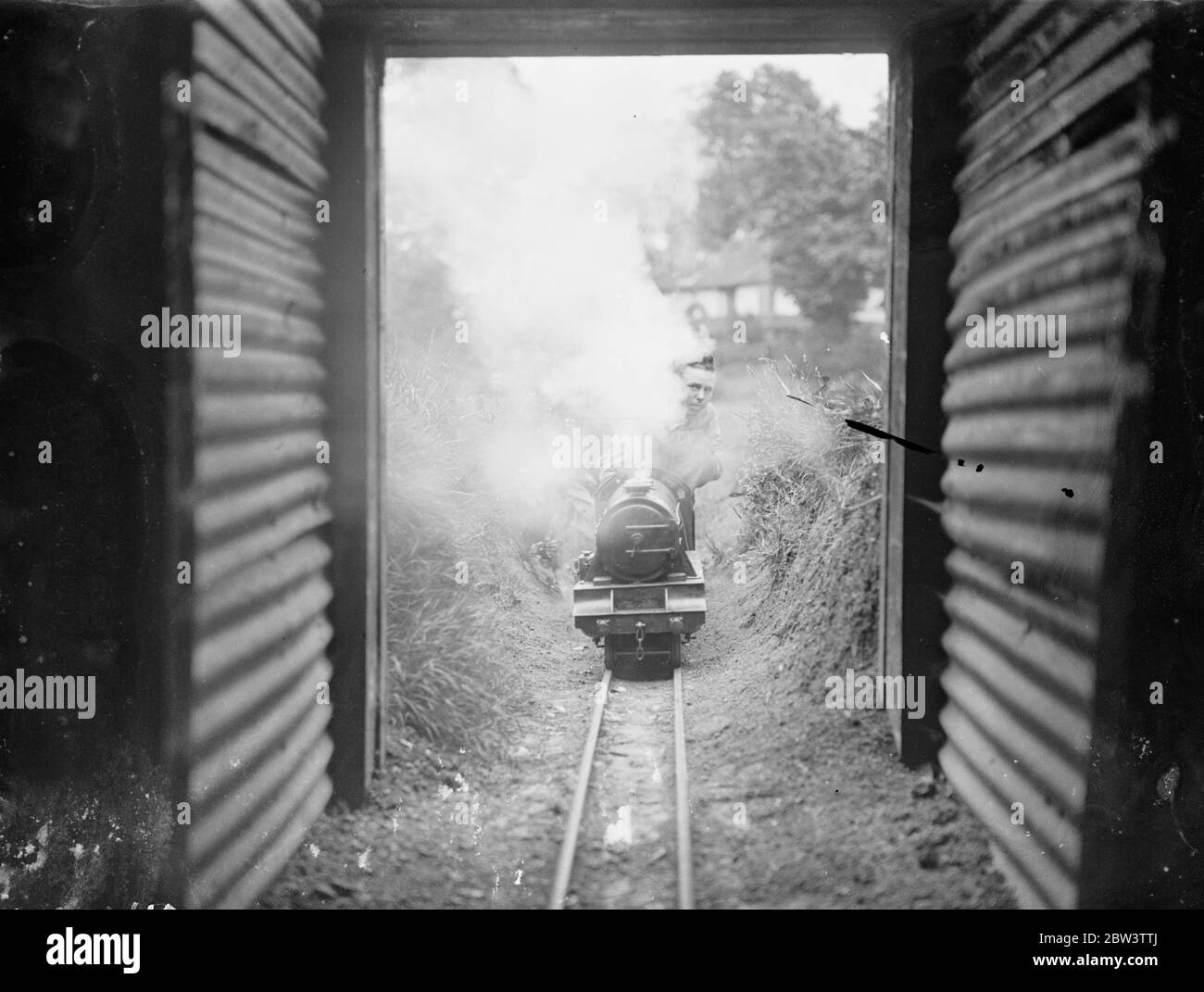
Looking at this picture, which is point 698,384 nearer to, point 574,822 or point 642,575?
point 642,575

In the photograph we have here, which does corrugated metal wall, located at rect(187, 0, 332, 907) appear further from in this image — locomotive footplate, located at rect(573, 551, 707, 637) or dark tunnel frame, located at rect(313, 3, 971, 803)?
locomotive footplate, located at rect(573, 551, 707, 637)

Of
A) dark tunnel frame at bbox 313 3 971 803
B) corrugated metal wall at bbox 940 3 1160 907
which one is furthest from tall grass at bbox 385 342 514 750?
corrugated metal wall at bbox 940 3 1160 907

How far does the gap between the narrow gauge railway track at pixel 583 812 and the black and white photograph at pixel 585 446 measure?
0.02 meters

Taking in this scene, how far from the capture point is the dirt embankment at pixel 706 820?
9.77 ft

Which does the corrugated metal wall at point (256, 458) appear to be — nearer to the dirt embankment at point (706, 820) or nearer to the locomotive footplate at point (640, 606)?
the dirt embankment at point (706, 820)

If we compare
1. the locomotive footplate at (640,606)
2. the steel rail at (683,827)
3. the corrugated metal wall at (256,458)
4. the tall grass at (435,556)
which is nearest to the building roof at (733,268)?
the tall grass at (435,556)

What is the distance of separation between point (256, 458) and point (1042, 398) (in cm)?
263

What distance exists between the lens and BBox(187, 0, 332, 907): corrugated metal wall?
8.80ft

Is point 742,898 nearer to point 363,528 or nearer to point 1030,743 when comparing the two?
point 1030,743

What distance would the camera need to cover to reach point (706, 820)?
10.4 ft

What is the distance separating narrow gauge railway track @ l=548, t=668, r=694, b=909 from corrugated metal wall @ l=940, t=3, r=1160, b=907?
1.04 metres
